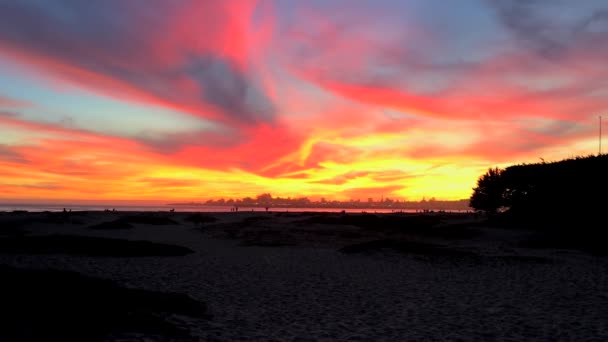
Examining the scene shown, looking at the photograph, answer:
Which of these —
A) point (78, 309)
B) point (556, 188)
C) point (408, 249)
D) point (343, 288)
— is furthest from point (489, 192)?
point (78, 309)

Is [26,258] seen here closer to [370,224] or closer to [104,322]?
[104,322]

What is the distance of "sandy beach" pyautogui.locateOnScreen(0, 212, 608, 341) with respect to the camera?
11500 millimetres

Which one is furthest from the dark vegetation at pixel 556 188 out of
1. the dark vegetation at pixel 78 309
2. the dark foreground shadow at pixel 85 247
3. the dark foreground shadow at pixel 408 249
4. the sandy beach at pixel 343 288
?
the dark vegetation at pixel 78 309

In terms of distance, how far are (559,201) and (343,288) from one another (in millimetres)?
40688

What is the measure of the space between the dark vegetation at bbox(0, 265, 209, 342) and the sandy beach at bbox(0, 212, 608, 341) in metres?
0.09

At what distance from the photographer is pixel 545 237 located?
4047cm

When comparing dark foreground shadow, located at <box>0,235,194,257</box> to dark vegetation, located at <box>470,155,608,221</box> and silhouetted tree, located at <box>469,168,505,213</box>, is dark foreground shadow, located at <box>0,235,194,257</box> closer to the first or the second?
dark vegetation, located at <box>470,155,608,221</box>

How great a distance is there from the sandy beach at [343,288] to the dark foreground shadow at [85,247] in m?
0.08

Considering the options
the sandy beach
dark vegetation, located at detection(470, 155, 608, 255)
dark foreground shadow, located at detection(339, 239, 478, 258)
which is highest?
dark vegetation, located at detection(470, 155, 608, 255)

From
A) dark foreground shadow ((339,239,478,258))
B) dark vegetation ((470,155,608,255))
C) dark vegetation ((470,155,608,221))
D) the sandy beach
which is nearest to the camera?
the sandy beach

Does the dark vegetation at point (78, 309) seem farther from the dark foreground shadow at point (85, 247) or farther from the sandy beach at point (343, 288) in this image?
the dark foreground shadow at point (85, 247)

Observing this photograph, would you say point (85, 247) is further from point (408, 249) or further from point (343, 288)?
point (408, 249)

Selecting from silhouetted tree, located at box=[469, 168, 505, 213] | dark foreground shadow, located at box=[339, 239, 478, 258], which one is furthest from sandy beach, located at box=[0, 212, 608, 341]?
silhouetted tree, located at box=[469, 168, 505, 213]

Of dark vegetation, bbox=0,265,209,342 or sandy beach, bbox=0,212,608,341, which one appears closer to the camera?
dark vegetation, bbox=0,265,209,342
